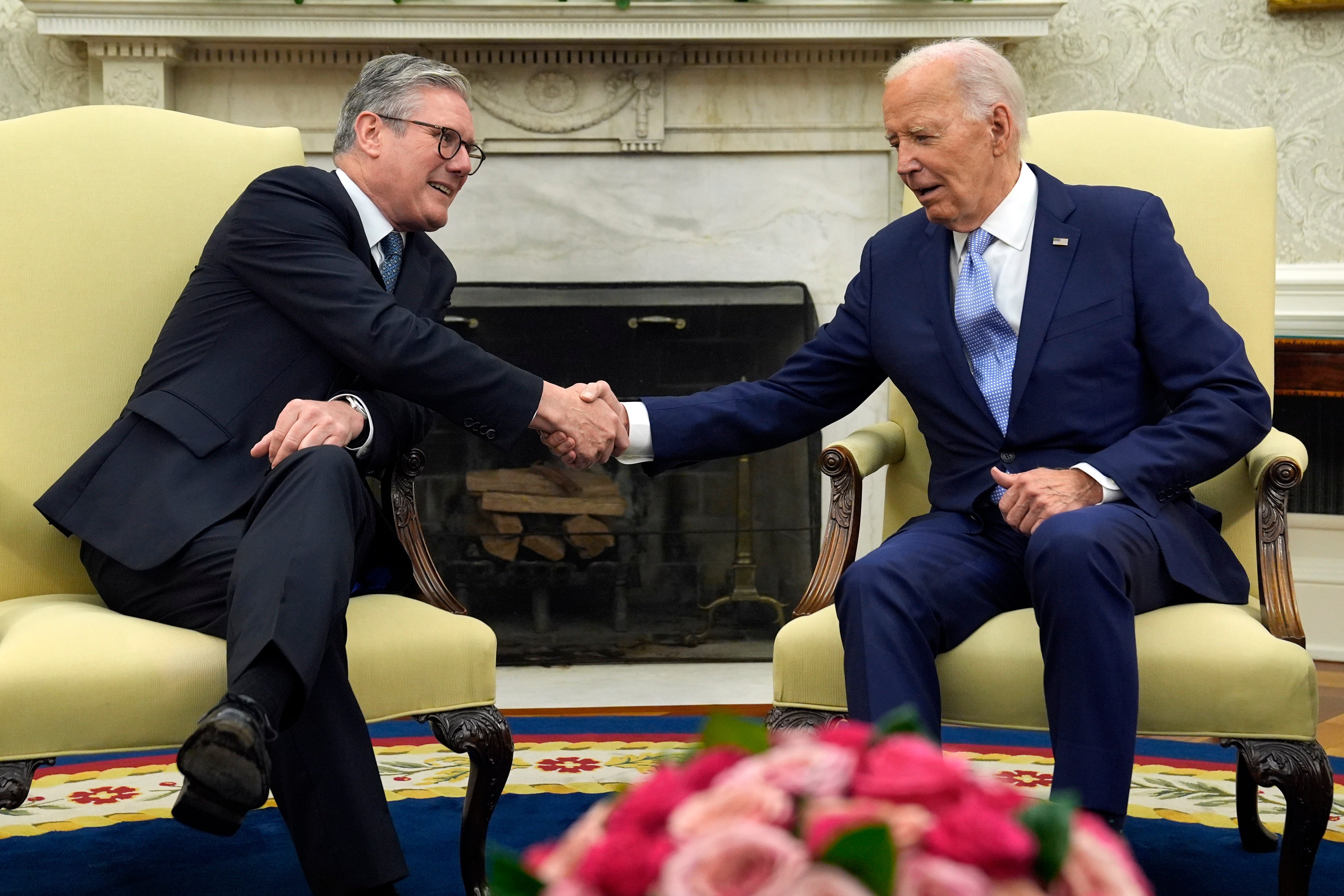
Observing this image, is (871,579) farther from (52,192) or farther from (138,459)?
(52,192)

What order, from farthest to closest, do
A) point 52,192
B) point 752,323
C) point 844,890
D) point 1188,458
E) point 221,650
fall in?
point 752,323 → point 52,192 → point 1188,458 → point 221,650 → point 844,890

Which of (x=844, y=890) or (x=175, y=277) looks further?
(x=175, y=277)

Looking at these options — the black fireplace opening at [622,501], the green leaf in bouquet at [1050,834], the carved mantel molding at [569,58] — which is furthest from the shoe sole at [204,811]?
the carved mantel molding at [569,58]

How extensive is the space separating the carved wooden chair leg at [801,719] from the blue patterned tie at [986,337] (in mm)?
498

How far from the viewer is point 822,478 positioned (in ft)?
11.6

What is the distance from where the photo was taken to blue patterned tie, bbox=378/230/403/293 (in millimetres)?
2047

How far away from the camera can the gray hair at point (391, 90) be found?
204 cm

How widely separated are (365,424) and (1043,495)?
0.92 meters

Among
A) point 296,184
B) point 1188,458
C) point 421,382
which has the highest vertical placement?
point 296,184

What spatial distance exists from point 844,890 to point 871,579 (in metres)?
1.09

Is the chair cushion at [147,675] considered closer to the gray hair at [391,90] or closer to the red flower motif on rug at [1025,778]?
the gray hair at [391,90]

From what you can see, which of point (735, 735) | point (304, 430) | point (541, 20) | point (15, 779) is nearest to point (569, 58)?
point (541, 20)

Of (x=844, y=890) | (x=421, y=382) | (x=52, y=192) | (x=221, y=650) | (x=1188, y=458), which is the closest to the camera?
(x=844, y=890)

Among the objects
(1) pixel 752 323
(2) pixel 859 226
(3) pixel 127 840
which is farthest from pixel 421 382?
(2) pixel 859 226
